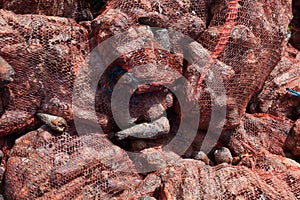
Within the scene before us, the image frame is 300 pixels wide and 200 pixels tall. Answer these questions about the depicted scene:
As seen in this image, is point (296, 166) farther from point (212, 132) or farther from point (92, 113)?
point (92, 113)

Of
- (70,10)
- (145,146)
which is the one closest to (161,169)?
(145,146)

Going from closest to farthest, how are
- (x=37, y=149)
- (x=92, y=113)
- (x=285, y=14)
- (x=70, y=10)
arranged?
(x=37, y=149), (x=92, y=113), (x=70, y=10), (x=285, y=14)

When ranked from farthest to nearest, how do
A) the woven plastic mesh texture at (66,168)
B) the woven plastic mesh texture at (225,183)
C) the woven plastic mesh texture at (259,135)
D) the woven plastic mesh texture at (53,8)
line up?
1. the woven plastic mesh texture at (259,135)
2. the woven plastic mesh texture at (53,8)
3. the woven plastic mesh texture at (66,168)
4. the woven plastic mesh texture at (225,183)

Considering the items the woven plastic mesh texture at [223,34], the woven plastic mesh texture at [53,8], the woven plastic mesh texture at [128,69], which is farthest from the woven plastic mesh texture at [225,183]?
the woven plastic mesh texture at [53,8]

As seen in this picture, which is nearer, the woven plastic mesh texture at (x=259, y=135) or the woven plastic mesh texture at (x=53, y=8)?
the woven plastic mesh texture at (x=53, y=8)

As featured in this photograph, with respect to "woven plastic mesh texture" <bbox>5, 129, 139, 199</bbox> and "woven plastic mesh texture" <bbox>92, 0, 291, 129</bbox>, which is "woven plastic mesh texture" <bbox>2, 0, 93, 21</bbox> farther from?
"woven plastic mesh texture" <bbox>5, 129, 139, 199</bbox>

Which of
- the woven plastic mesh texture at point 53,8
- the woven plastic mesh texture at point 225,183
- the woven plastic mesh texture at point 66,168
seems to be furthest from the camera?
the woven plastic mesh texture at point 53,8

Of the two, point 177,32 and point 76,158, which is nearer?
point 76,158

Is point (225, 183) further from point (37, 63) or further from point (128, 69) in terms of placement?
point (37, 63)

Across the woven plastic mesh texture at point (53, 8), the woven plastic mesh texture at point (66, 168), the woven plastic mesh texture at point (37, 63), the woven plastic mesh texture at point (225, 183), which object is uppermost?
the woven plastic mesh texture at point (53, 8)

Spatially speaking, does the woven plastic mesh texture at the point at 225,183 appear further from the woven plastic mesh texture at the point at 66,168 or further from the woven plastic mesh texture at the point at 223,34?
the woven plastic mesh texture at the point at 223,34

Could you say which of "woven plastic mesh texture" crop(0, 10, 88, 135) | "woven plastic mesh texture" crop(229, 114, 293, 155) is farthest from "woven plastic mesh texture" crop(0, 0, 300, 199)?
"woven plastic mesh texture" crop(229, 114, 293, 155)
